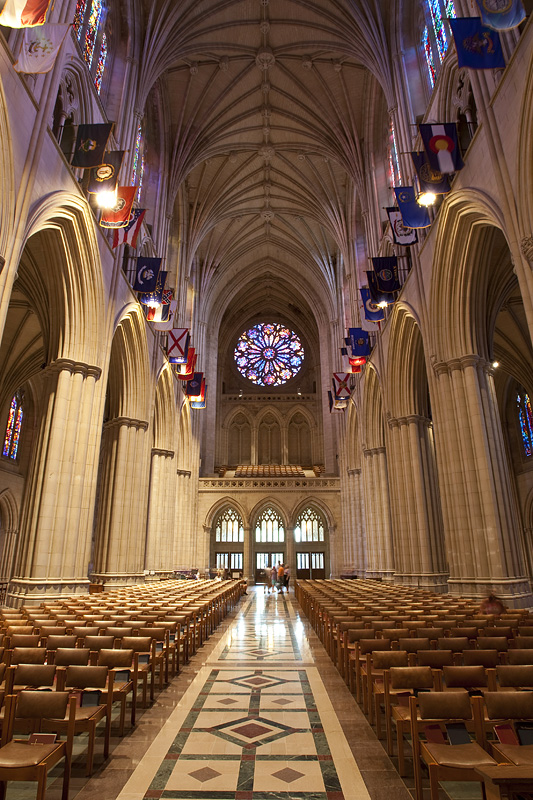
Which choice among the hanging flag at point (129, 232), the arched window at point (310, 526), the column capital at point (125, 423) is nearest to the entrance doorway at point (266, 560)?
the arched window at point (310, 526)

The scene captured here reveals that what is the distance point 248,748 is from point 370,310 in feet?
48.3

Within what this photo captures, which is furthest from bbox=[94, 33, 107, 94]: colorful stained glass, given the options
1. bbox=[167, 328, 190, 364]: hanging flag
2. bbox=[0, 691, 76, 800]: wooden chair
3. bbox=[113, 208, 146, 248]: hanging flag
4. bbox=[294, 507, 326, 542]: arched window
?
bbox=[294, 507, 326, 542]: arched window

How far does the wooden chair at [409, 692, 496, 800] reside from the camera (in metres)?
2.95

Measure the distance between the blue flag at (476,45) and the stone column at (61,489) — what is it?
34.2 ft

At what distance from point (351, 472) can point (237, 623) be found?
16920mm

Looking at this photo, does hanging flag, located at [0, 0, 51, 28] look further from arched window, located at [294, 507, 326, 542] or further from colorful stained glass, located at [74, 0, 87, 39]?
arched window, located at [294, 507, 326, 542]

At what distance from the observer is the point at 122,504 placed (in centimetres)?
1638

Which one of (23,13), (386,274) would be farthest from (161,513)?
(23,13)

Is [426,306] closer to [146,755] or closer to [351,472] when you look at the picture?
[146,755]

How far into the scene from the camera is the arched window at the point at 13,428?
23.0m

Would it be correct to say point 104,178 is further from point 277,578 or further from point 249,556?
point 249,556

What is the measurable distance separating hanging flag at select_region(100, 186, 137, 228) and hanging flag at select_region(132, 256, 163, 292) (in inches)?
117

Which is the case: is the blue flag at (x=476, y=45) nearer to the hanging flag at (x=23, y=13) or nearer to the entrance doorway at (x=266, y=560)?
the hanging flag at (x=23, y=13)

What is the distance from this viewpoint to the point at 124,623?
21.1 ft
